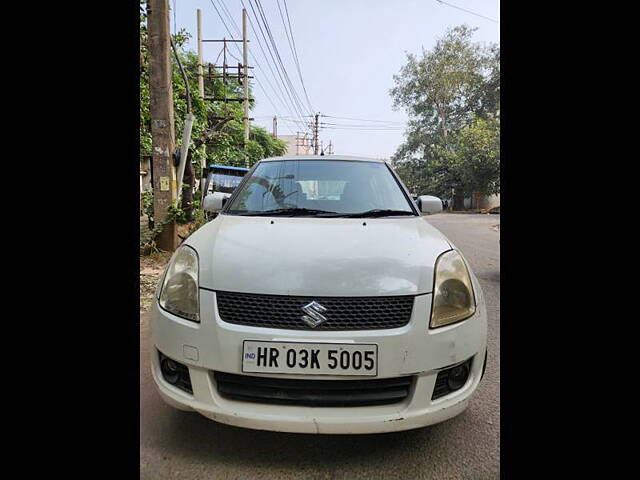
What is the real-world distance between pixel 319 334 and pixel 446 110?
27750 millimetres

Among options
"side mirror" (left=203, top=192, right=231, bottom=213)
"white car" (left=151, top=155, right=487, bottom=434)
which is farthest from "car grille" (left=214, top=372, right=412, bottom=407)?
"side mirror" (left=203, top=192, right=231, bottom=213)

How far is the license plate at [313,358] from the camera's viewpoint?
4.24 ft

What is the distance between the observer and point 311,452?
57.6 inches

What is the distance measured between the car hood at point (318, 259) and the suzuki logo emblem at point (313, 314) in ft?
0.15

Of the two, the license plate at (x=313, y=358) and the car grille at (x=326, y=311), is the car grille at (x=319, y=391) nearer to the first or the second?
the license plate at (x=313, y=358)

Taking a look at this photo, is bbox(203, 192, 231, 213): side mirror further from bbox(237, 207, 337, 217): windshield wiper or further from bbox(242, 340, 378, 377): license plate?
bbox(242, 340, 378, 377): license plate

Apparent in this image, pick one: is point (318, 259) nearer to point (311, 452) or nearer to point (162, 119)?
point (311, 452)

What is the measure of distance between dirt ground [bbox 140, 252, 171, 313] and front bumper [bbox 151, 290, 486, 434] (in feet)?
7.40

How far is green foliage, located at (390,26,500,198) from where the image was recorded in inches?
866

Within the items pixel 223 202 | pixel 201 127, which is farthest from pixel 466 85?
pixel 223 202

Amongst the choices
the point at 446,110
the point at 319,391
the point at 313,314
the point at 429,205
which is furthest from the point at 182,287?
the point at 446,110

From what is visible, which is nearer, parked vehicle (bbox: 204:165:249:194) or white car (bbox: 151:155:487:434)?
white car (bbox: 151:155:487:434)
